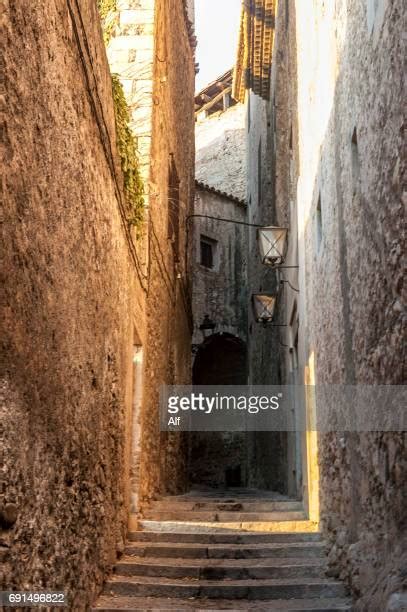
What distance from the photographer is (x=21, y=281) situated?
3.13 meters

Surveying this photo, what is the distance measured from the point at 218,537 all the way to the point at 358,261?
3.05 metres

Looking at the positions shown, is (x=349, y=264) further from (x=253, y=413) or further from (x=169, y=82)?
(x=253, y=413)

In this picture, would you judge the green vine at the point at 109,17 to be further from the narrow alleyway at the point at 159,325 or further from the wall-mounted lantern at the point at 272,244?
the wall-mounted lantern at the point at 272,244

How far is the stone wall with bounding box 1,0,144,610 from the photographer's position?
3.05m

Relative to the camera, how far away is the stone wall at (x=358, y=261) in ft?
12.6

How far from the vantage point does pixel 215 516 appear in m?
7.46

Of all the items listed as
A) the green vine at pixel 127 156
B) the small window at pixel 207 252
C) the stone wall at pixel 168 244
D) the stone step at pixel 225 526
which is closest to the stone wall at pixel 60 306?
the green vine at pixel 127 156

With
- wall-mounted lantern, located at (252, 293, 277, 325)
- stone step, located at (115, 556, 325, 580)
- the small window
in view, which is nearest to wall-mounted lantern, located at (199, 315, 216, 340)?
the small window

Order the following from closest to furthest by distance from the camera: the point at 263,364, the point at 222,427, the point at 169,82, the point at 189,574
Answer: the point at 189,574 → the point at 169,82 → the point at 263,364 → the point at 222,427

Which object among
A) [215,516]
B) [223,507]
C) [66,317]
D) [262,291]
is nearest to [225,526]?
[215,516]

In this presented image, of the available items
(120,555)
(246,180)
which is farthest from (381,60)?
(246,180)

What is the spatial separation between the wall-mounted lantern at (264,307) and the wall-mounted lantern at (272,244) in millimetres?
2000

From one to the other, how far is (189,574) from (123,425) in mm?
1332

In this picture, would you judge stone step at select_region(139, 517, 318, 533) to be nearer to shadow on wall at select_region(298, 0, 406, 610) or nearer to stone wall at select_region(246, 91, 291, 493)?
shadow on wall at select_region(298, 0, 406, 610)
